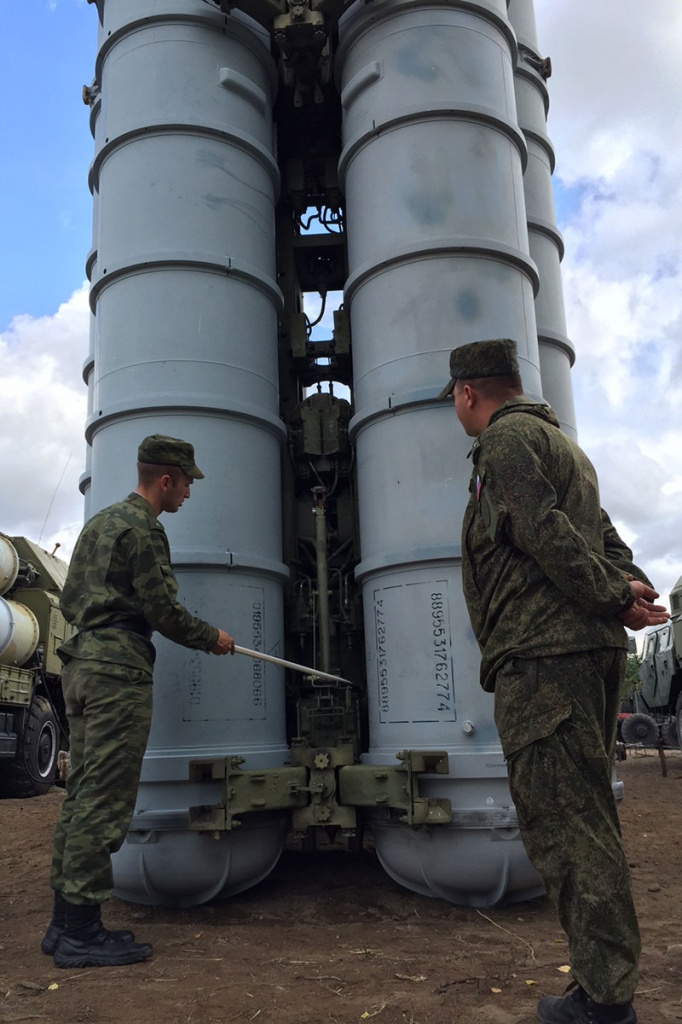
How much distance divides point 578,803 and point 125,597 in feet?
6.38

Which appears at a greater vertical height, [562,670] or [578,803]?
[562,670]

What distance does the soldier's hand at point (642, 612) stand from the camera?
224cm

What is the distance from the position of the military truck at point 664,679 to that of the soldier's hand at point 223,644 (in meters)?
9.49

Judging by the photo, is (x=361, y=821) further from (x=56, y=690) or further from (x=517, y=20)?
(x=56, y=690)

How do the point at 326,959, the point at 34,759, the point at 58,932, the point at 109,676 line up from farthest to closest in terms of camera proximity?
the point at 34,759 < the point at 109,676 < the point at 58,932 < the point at 326,959

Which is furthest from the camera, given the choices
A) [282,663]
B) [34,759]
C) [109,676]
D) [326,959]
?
[34,759]

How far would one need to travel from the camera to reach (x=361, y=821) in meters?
4.09

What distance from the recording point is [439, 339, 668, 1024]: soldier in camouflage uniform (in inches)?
81.7

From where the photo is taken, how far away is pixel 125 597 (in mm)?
3430

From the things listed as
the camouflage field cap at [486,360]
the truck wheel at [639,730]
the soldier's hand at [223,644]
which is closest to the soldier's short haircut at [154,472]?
the soldier's hand at [223,644]

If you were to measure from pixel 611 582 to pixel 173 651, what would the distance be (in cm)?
216

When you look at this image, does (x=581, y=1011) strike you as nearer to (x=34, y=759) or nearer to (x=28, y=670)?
(x=34, y=759)

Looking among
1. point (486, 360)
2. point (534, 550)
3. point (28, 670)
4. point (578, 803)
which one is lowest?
point (578, 803)

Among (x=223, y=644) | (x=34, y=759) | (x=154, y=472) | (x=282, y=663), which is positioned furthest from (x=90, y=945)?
(x=34, y=759)
